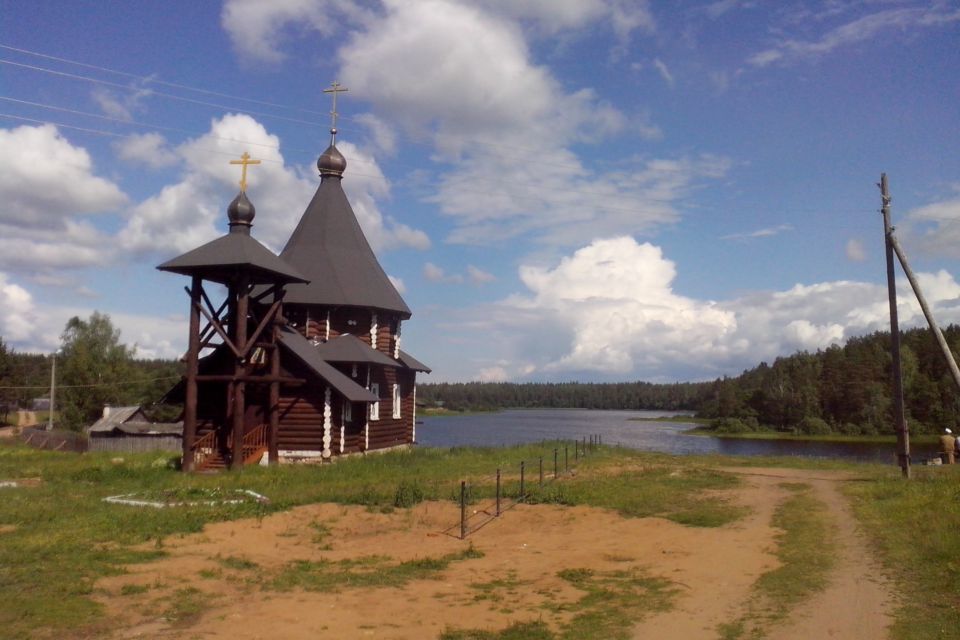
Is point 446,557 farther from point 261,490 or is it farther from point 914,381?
point 914,381

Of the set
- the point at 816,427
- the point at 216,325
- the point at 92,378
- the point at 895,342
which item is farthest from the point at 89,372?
the point at 816,427

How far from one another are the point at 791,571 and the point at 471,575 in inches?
177

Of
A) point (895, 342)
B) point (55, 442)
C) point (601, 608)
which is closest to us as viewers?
point (601, 608)

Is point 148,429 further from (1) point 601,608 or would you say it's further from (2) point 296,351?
(1) point 601,608

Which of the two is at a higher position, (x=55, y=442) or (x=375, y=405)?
(x=375, y=405)

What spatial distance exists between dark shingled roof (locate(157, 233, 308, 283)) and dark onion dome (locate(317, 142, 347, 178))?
9862 millimetres

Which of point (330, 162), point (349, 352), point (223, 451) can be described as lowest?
point (223, 451)

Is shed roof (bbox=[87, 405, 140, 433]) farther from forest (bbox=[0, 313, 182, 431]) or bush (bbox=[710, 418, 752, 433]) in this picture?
bush (bbox=[710, 418, 752, 433])

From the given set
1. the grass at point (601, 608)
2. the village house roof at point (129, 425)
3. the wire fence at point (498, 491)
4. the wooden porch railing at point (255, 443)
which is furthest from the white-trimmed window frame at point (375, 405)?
the grass at point (601, 608)

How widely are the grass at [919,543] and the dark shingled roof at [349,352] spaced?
1652 cm

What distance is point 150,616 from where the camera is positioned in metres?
9.05

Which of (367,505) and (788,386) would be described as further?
(788,386)

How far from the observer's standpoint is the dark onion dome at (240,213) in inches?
1014

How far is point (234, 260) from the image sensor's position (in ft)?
75.5
